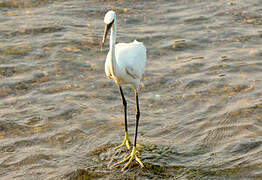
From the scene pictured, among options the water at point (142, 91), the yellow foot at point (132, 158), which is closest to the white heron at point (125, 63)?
the yellow foot at point (132, 158)

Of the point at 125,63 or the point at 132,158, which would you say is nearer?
the point at 125,63

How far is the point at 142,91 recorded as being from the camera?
8.06 m

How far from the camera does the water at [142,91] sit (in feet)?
19.9

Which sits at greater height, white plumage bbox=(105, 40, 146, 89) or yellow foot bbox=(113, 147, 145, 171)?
white plumage bbox=(105, 40, 146, 89)

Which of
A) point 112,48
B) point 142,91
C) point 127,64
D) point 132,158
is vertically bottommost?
point 132,158

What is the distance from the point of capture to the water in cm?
605

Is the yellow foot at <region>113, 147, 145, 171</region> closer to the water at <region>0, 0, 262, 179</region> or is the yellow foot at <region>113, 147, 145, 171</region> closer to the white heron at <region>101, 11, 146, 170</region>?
the white heron at <region>101, 11, 146, 170</region>

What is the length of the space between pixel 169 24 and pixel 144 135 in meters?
4.55

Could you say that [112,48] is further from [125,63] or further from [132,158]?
[132,158]

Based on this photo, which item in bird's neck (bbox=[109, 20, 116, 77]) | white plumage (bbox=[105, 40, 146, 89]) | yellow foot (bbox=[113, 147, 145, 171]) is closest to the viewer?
bird's neck (bbox=[109, 20, 116, 77])

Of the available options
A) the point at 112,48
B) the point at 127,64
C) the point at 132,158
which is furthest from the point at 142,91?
the point at 112,48

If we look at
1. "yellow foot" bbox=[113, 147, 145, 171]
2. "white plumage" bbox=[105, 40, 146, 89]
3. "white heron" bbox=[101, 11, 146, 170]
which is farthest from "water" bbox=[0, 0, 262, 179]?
"white plumage" bbox=[105, 40, 146, 89]

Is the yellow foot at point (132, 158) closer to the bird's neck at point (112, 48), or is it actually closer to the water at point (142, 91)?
the water at point (142, 91)

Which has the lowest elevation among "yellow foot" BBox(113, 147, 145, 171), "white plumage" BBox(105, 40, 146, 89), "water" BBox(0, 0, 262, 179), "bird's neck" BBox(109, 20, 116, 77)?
"yellow foot" BBox(113, 147, 145, 171)
